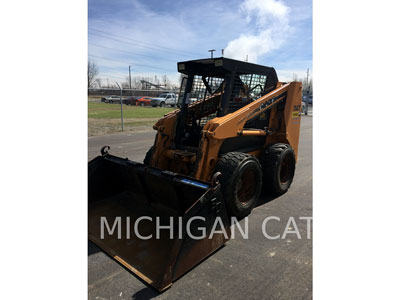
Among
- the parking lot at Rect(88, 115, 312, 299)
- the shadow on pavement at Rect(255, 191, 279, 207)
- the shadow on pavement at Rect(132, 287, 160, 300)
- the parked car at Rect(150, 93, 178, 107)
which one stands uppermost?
the parked car at Rect(150, 93, 178, 107)

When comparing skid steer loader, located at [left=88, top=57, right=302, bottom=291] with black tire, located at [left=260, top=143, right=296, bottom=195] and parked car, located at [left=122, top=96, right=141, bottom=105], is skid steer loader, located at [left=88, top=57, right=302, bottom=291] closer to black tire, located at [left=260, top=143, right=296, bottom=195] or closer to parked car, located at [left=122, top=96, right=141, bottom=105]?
black tire, located at [left=260, top=143, right=296, bottom=195]

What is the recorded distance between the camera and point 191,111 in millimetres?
5141

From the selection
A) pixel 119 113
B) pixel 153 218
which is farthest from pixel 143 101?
pixel 153 218

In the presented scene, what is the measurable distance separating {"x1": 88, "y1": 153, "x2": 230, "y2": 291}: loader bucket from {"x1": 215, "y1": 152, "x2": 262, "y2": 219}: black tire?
0.49 m

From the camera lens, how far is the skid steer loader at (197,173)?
9.77ft

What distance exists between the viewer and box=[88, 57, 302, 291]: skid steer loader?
9.77 feet

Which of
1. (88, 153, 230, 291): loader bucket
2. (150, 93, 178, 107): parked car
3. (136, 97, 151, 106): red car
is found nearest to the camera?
(88, 153, 230, 291): loader bucket

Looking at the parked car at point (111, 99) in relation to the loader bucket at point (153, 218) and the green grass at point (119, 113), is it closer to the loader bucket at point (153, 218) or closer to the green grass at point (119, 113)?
the green grass at point (119, 113)

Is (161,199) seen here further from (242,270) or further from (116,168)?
(242,270)

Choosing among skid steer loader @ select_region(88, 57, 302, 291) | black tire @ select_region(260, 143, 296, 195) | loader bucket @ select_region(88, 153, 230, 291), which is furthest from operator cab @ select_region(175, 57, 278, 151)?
loader bucket @ select_region(88, 153, 230, 291)

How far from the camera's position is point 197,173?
376 cm

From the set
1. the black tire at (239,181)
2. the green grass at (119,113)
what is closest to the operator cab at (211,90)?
the black tire at (239,181)

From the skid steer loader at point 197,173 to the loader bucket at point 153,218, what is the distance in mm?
11

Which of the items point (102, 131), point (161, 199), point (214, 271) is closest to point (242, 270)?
point (214, 271)
